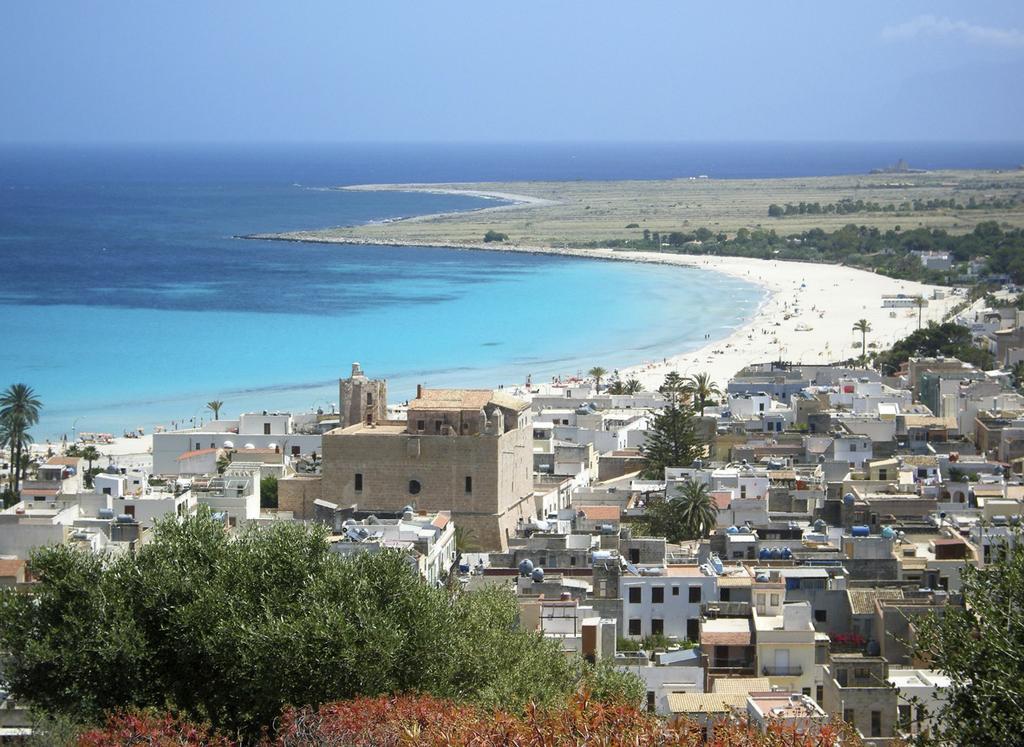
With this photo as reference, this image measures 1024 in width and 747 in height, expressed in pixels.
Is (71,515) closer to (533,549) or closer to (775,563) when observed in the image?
(533,549)

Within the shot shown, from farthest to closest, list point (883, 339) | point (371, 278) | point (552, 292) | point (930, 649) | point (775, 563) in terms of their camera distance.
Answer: point (371, 278) < point (552, 292) < point (883, 339) < point (775, 563) < point (930, 649)

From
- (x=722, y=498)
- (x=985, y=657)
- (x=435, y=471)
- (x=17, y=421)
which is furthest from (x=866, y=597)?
(x=17, y=421)

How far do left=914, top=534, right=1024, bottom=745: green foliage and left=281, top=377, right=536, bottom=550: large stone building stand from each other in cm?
1663

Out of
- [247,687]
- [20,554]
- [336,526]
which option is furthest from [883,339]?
[247,687]

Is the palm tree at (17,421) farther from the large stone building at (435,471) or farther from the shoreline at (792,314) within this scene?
the shoreline at (792,314)

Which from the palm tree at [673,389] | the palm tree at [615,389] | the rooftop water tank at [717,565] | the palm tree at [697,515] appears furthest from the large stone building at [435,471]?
the palm tree at [615,389]

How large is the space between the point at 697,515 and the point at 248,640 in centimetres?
1358

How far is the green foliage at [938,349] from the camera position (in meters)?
53.1

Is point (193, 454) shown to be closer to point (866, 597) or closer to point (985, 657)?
point (866, 597)

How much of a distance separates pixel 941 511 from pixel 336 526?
32.9 ft

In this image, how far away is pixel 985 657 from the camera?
1418 centimetres

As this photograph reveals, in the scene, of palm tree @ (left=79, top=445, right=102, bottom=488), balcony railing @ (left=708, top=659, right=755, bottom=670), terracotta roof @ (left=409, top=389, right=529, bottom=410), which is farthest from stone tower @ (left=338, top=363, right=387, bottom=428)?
balcony railing @ (left=708, top=659, right=755, bottom=670)

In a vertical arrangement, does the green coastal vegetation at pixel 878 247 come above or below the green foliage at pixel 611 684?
below

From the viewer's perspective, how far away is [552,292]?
94438 millimetres
